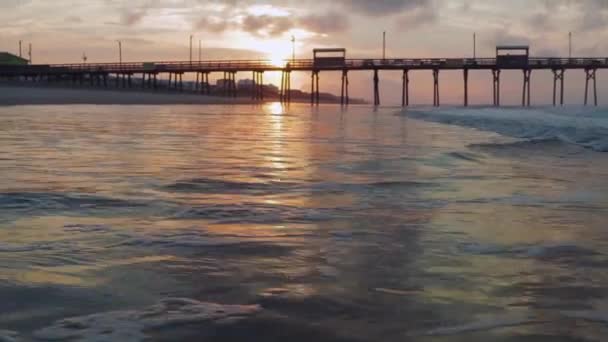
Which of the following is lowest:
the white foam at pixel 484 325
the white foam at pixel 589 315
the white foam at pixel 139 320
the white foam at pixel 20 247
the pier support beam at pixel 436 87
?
the white foam at pixel 589 315

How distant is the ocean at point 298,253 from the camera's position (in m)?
3.11

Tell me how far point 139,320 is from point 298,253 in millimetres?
1572

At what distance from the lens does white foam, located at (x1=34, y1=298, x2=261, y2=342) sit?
2.90 metres

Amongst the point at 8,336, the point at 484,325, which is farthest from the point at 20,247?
the point at 484,325

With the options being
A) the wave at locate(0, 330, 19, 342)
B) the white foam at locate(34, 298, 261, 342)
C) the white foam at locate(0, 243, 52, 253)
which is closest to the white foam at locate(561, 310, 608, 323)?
the white foam at locate(34, 298, 261, 342)

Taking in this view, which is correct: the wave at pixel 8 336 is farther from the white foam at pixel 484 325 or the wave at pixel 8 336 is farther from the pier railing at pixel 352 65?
the pier railing at pixel 352 65

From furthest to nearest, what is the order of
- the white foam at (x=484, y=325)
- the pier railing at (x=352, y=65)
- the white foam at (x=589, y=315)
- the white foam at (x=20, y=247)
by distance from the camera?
the pier railing at (x=352, y=65), the white foam at (x=20, y=247), the white foam at (x=589, y=315), the white foam at (x=484, y=325)

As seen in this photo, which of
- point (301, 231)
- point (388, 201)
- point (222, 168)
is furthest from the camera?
point (222, 168)

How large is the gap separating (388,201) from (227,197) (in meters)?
1.55

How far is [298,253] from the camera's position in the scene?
177 inches

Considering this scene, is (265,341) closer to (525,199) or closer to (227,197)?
(227,197)

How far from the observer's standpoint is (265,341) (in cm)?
288

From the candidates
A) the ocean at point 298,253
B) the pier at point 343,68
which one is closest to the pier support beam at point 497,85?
the pier at point 343,68

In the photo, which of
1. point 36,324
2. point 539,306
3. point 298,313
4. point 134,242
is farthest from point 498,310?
point 134,242
